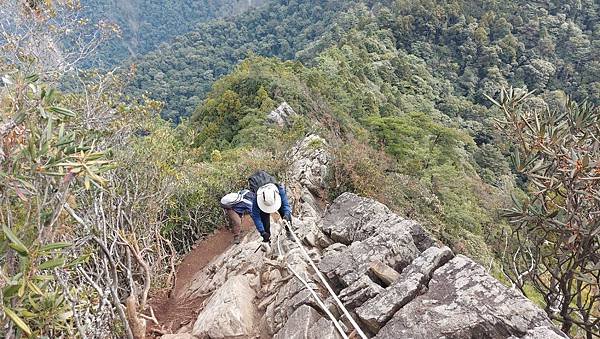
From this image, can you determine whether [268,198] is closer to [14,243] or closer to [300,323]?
[300,323]

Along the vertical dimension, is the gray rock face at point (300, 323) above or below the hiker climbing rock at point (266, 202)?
below

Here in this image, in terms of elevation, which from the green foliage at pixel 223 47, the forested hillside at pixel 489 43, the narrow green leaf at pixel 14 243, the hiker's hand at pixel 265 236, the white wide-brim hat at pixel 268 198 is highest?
the narrow green leaf at pixel 14 243

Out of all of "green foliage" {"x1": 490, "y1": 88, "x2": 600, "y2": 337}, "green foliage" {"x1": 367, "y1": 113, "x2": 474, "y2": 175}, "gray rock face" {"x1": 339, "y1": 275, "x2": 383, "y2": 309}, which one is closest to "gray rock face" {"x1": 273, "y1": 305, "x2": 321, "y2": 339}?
"gray rock face" {"x1": 339, "y1": 275, "x2": 383, "y2": 309}

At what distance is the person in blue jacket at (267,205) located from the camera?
7.02 meters

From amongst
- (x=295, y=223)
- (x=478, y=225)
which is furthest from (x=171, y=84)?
(x=295, y=223)

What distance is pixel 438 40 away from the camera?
4762 centimetres

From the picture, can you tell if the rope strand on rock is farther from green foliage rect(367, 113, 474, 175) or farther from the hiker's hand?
green foliage rect(367, 113, 474, 175)

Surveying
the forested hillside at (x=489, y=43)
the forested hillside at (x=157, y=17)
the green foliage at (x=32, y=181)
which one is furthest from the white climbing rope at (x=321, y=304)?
the forested hillside at (x=157, y=17)

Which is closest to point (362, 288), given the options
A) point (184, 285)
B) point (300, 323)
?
point (300, 323)

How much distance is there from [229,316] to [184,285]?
3.37 meters

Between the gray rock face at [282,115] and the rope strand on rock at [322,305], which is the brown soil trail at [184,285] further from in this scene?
the gray rock face at [282,115]

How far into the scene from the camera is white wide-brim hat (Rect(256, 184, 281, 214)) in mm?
6992

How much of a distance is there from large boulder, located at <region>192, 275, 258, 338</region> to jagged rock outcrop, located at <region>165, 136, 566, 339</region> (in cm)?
1

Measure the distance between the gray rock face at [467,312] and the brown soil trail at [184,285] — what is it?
344 cm
